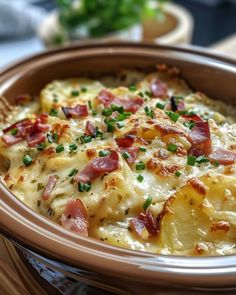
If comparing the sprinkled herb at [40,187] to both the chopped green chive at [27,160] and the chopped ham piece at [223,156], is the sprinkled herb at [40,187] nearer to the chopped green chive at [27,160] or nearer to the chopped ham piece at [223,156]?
the chopped green chive at [27,160]

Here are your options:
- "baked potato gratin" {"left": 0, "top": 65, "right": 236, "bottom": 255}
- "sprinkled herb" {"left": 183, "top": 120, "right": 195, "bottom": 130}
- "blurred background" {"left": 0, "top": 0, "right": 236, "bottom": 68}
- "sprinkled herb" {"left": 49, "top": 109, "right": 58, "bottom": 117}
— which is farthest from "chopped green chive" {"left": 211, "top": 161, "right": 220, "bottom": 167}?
"blurred background" {"left": 0, "top": 0, "right": 236, "bottom": 68}

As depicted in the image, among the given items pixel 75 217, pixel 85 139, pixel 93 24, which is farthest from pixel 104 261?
pixel 93 24

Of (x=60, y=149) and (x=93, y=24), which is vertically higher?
(x=60, y=149)

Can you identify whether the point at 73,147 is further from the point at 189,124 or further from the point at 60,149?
the point at 189,124

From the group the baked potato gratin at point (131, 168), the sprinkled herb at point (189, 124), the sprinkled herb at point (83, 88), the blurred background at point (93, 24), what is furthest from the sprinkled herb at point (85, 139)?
the blurred background at point (93, 24)

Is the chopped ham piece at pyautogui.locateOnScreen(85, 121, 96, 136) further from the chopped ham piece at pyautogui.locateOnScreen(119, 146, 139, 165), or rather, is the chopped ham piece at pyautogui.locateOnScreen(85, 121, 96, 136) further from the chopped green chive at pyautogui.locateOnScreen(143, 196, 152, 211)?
the chopped green chive at pyautogui.locateOnScreen(143, 196, 152, 211)

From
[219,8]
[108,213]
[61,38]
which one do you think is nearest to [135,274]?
[108,213]

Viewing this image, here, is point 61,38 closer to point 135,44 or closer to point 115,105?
point 135,44
